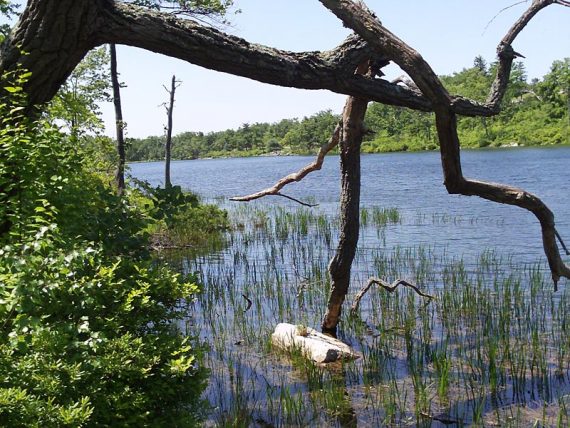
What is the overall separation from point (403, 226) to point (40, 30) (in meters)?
15.4

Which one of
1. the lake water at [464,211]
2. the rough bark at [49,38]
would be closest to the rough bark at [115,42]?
the rough bark at [49,38]

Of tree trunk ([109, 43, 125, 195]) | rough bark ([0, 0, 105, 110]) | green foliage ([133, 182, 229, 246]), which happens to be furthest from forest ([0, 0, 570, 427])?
tree trunk ([109, 43, 125, 195])

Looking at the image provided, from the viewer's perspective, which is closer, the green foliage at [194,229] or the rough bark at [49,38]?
the rough bark at [49,38]

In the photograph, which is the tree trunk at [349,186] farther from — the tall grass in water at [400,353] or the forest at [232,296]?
the tall grass in water at [400,353]

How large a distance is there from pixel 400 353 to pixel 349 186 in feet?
6.79

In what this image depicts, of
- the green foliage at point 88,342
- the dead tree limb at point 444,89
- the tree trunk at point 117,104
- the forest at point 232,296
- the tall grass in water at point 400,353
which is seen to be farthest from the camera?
the tree trunk at point 117,104

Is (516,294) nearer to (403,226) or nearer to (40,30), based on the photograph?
(40,30)

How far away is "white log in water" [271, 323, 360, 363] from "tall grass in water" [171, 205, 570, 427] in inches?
5.3

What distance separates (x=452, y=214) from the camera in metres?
21.3

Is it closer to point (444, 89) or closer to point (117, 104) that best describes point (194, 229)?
point (117, 104)

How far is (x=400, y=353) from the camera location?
7.62 meters

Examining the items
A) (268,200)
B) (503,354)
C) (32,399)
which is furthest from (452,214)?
(32,399)

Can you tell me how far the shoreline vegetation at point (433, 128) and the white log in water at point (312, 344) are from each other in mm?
41514

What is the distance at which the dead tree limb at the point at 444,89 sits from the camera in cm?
500
